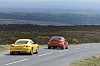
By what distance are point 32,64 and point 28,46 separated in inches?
292

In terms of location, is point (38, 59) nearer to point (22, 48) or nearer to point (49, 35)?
point (22, 48)

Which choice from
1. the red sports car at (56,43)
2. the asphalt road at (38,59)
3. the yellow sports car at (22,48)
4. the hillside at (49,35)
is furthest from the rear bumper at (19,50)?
the hillside at (49,35)

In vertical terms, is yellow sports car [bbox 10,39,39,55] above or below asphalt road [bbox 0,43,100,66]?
above

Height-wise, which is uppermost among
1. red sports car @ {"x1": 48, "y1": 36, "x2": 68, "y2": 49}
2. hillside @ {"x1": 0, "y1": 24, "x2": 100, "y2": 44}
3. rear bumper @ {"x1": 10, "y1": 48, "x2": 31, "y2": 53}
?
rear bumper @ {"x1": 10, "y1": 48, "x2": 31, "y2": 53}

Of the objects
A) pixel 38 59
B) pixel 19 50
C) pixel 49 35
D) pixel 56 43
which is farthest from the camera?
pixel 49 35

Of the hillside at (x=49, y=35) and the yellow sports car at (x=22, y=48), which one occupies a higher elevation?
the yellow sports car at (x=22, y=48)

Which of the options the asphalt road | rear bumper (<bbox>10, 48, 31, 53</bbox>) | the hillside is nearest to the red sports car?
the asphalt road

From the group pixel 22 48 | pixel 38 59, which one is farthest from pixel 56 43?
pixel 38 59

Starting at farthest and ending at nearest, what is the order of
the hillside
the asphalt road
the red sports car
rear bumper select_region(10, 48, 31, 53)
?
the hillside → the red sports car → rear bumper select_region(10, 48, 31, 53) → the asphalt road

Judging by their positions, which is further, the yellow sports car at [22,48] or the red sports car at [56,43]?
the red sports car at [56,43]

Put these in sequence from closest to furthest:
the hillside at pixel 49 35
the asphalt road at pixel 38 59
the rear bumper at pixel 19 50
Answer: the asphalt road at pixel 38 59 → the rear bumper at pixel 19 50 → the hillside at pixel 49 35

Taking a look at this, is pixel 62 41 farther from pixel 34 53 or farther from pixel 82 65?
pixel 82 65

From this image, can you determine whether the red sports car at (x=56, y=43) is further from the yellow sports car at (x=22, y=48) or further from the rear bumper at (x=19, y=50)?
the rear bumper at (x=19, y=50)

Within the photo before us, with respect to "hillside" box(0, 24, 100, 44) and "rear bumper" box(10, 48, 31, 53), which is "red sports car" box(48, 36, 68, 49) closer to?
"rear bumper" box(10, 48, 31, 53)
